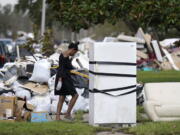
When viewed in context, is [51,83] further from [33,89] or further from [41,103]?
[41,103]

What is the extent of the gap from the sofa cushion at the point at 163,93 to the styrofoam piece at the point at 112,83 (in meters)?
0.88

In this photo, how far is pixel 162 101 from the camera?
13.0m

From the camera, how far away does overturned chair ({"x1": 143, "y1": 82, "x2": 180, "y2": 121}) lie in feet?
41.9

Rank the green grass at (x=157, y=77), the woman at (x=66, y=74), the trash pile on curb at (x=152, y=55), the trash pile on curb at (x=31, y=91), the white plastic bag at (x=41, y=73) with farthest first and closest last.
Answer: the trash pile on curb at (x=152, y=55)
the green grass at (x=157, y=77)
the white plastic bag at (x=41, y=73)
the trash pile on curb at (x=31, y=91)
the woman at (x=66, y=74)

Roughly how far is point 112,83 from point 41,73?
17.8 feet

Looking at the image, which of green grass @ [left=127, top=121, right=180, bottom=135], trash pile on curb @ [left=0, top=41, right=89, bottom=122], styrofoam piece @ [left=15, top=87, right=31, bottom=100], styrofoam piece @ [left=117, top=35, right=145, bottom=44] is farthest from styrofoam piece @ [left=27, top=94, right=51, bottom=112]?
styrofoam piece @ [left=117, top=35, right=145, bottom=44]

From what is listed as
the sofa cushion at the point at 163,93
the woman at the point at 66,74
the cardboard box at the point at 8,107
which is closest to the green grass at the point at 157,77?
Answer: the woman at the point at 66,74

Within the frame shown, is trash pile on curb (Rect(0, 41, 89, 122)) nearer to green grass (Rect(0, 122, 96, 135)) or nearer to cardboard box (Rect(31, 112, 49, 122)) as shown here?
cardboard box (Rect(31, 112, 49, 122))

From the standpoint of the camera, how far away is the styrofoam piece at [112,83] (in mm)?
12250

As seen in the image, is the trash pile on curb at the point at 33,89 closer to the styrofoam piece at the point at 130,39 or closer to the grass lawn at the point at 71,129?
the grass lawn at the point at 71,129

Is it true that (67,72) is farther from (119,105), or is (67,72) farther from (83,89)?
(83,89)

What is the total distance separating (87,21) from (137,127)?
16113 mm

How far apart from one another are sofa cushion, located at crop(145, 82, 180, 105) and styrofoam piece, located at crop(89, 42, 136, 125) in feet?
2.90

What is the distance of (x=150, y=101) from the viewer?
12.9 meters
